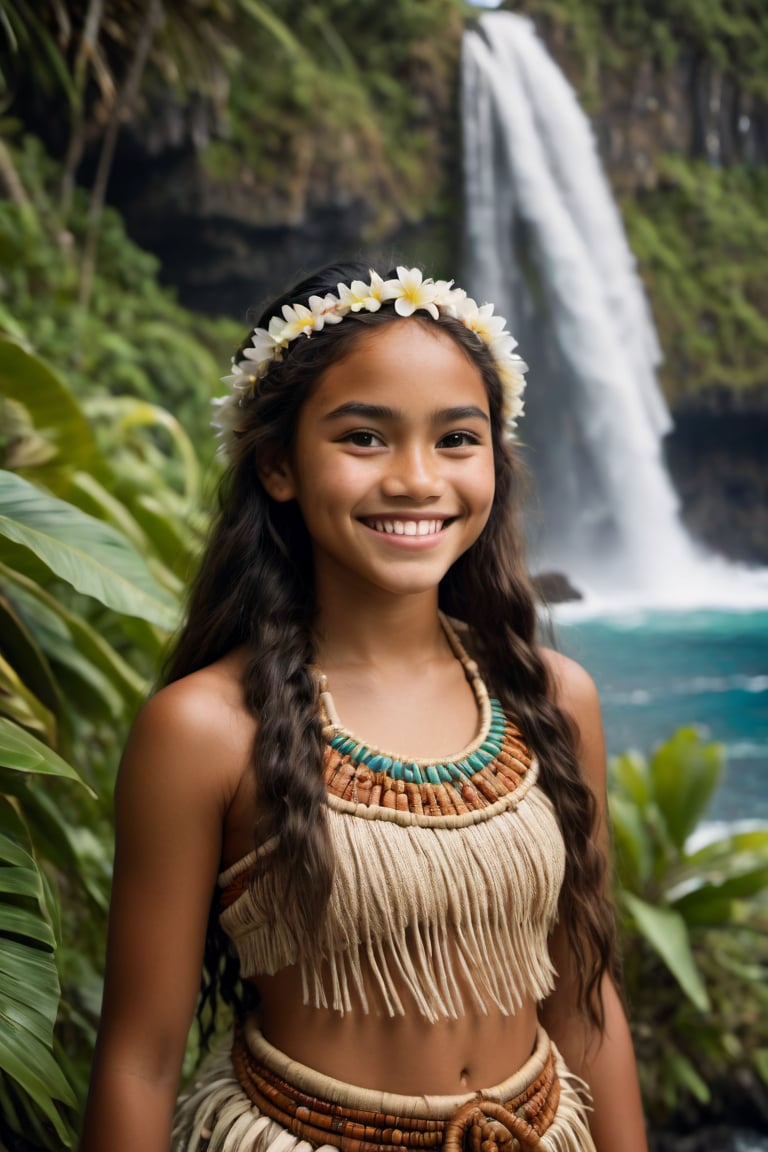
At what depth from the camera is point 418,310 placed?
1185 mm

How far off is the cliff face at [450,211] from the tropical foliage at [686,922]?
1220 mm

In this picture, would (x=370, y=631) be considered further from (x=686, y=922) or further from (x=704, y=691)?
(x=704, y=691)

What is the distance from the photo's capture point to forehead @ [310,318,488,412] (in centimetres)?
113

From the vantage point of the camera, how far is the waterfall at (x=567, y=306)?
4.06 m

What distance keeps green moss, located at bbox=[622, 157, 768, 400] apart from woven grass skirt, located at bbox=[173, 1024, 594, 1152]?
3.51 metres

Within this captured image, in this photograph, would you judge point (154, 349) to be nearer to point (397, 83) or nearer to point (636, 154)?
point (397, 83)

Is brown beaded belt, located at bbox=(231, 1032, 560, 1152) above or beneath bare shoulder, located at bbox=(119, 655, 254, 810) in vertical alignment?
beneath

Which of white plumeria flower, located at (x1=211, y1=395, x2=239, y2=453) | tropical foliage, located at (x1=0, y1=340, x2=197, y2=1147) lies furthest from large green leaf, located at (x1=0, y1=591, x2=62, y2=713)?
white plumeria flower, located at (x1=211, y1=395, x2=239, y2=453)

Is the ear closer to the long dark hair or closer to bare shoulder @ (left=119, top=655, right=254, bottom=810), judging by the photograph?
the long dark hair

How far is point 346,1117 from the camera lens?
107cm

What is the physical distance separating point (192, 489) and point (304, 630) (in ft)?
6.48

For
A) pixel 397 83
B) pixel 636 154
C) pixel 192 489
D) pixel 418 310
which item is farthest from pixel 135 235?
pixel 418 310

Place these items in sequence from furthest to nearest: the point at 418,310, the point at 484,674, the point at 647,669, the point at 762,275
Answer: the point at 762,275 → the point at 647,669 → the point at 484,674 → the point at 418,310

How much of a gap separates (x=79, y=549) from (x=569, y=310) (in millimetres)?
3390
